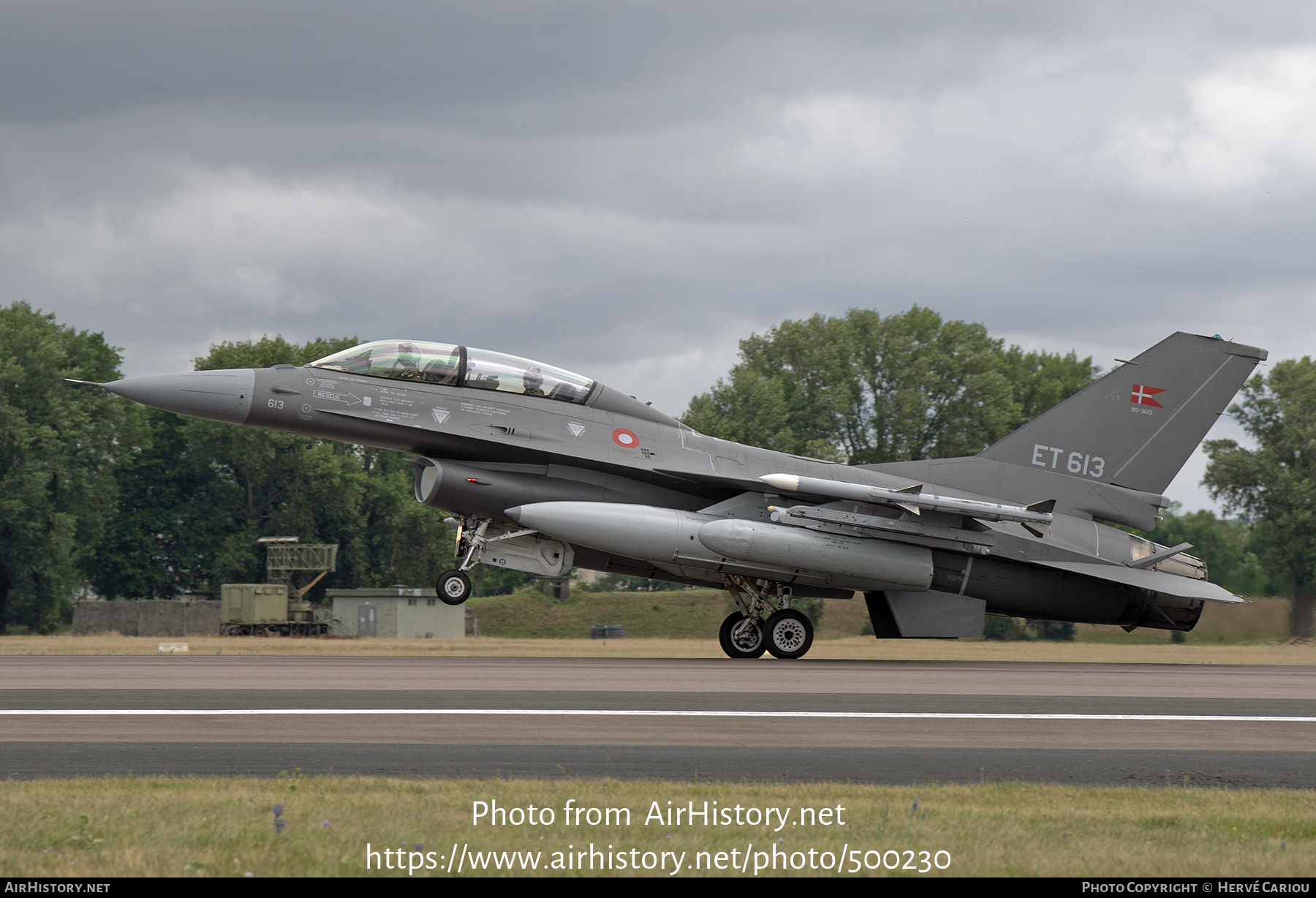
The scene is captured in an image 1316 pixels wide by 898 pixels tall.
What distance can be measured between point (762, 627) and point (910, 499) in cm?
306

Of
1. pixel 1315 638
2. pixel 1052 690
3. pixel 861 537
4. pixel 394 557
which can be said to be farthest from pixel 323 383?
pixel 394 557

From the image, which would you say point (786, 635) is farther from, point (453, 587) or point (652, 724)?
point (652, 724)

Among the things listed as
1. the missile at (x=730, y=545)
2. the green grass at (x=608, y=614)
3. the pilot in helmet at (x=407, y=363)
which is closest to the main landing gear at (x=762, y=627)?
the missile at (x=730, y=545)

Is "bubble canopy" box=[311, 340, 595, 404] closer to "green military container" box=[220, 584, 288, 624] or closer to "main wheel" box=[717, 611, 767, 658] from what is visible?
"main wheel" box=[717, 611, 767, 658]

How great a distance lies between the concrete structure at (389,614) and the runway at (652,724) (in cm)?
2842

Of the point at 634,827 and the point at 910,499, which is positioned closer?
the point at 634,827

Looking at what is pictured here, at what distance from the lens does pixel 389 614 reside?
144 feet

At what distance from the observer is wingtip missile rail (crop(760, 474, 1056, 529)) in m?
17.2

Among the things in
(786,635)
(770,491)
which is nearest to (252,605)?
(786,635)

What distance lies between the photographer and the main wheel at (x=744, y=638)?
18.4 m

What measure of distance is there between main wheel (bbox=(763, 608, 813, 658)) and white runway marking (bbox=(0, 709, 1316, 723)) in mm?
7014

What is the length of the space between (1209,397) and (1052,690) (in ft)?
28.6

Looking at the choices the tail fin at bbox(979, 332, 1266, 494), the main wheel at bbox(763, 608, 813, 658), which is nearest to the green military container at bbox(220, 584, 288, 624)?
the main wheel at bbox(763, 608, 813, 658)
